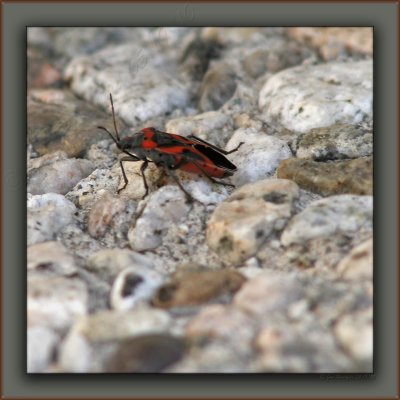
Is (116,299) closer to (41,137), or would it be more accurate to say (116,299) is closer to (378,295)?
(378,295)

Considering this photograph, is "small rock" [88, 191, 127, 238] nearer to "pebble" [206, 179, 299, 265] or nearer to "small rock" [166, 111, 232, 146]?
"pebble" [206, 179, 299, 265]

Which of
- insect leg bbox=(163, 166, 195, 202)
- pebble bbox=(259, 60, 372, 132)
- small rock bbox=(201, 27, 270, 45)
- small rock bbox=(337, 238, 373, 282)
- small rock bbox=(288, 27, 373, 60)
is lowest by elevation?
small rock bbox=(337, 238, 373, 282)

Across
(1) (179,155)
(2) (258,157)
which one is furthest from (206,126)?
(1) (179,155)

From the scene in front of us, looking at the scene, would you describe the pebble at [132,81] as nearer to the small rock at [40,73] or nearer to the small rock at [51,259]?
the small rock at [40,73]

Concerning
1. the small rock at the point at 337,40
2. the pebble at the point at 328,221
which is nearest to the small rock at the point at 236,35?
the small rock at the point at 337,40

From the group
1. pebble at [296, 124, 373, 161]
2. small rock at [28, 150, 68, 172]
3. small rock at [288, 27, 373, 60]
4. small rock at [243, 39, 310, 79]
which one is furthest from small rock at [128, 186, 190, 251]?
small rock at [288, 27, 373, 60]

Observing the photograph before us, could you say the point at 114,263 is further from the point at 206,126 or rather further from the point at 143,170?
the point at 206,126
